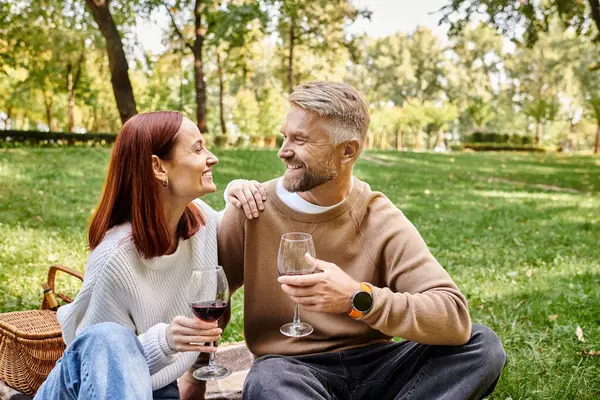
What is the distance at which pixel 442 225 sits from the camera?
390 inches

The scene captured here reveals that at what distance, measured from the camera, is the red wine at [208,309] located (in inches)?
85.4

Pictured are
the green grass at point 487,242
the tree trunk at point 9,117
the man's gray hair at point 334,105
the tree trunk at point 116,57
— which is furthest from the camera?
the tree trunk at point 9,117

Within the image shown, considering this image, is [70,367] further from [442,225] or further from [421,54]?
[421,54]

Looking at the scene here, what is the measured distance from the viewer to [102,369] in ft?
6.75

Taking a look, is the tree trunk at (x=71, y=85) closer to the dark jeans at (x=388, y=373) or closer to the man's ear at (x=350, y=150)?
the man's ear at (x=350, y=150)

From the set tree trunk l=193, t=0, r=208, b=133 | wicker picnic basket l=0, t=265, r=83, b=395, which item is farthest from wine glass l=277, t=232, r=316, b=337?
tree trunk l=193, t=0, r=208, b=133

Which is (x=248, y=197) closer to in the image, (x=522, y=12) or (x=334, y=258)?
(x=334, y=258)

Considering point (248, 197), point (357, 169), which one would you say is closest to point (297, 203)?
point (248, 197)

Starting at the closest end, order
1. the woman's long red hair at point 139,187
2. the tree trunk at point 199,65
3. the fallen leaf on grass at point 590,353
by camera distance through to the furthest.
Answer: the woman's long red hair at point 139,187, the fallen leaf on grass at point 590,353, the tree trunk at point 199,65

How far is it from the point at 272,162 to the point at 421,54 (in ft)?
154

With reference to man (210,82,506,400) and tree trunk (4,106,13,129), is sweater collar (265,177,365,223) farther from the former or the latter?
tree trunk (4,106,13,129)

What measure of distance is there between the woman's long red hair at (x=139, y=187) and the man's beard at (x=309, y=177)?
0.61 meters

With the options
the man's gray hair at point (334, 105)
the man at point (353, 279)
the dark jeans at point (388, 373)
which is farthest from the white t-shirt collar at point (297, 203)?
the dark jeans at point (388, 373)

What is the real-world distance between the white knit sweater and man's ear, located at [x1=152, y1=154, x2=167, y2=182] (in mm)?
282
